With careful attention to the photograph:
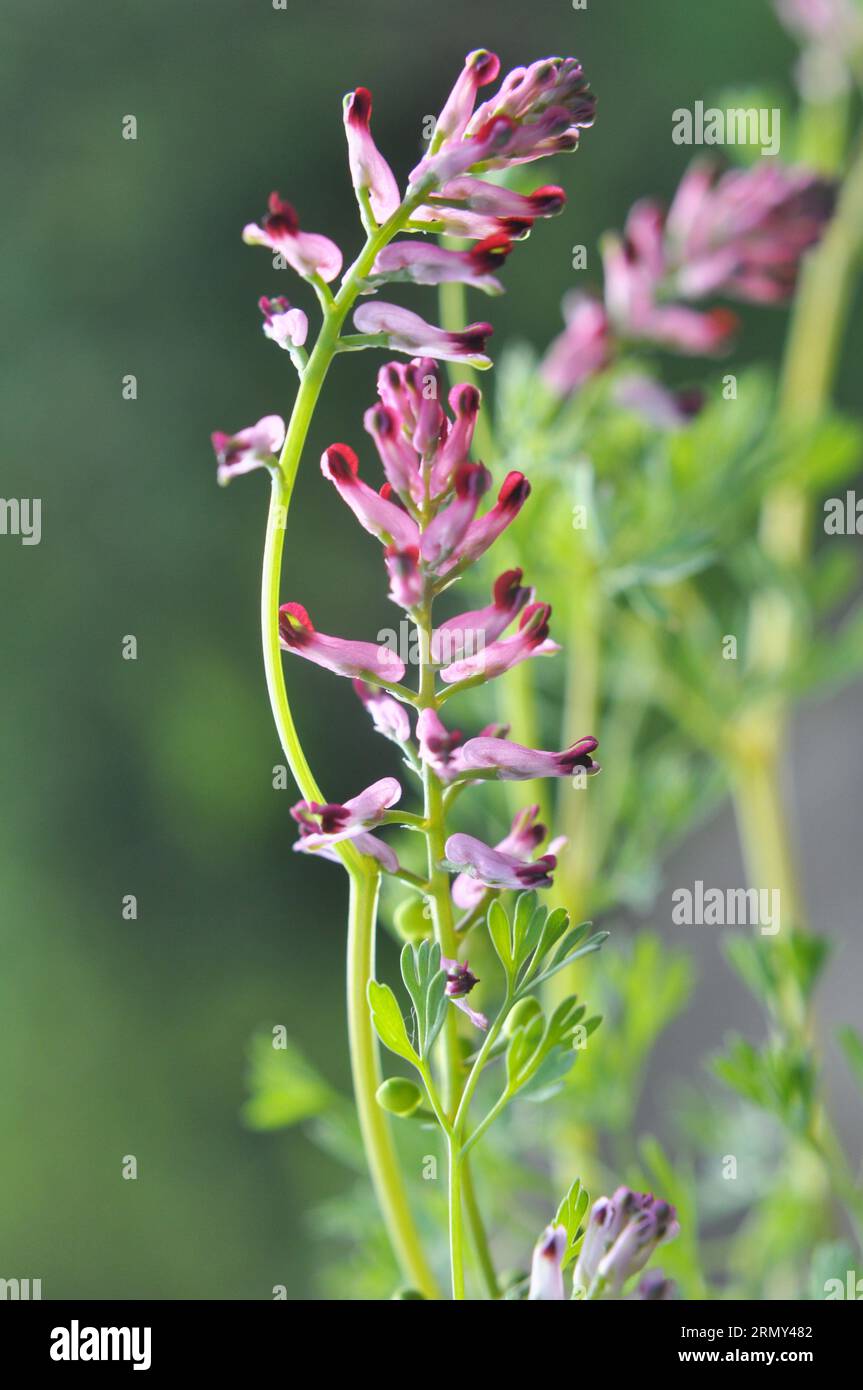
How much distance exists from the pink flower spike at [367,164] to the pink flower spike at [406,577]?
0.31 feet

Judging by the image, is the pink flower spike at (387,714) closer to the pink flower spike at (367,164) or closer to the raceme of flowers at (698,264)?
the pink flower spike at (367,164)

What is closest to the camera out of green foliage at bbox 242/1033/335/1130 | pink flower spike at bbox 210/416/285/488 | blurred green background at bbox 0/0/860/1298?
pink flower spike at bbox 210/416/285/488

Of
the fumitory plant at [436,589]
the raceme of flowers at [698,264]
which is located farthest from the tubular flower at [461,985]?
the raceme of flowers at [698,264]

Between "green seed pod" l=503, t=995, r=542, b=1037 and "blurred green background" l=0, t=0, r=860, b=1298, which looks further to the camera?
"blurred green background" l=0, t=0, r=860, b=1298

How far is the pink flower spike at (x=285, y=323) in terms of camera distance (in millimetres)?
331

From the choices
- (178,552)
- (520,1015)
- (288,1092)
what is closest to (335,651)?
(520,1015)

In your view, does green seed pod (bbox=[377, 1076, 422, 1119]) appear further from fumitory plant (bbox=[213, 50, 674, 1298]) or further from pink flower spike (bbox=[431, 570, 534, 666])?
pink flower spike (bbox=[431, 570, 534, 666])

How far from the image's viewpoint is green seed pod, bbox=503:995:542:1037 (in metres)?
0.37

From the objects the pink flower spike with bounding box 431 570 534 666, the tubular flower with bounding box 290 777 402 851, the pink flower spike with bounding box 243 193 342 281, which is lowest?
the tubular flower with bounding box 290 777 402 851

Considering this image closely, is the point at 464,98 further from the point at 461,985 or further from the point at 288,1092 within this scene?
the point at 288,1092

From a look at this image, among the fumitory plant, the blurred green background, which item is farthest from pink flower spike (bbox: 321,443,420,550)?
the blurred green background

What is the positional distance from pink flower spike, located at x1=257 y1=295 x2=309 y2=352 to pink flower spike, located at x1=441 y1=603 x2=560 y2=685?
0.32 feet
